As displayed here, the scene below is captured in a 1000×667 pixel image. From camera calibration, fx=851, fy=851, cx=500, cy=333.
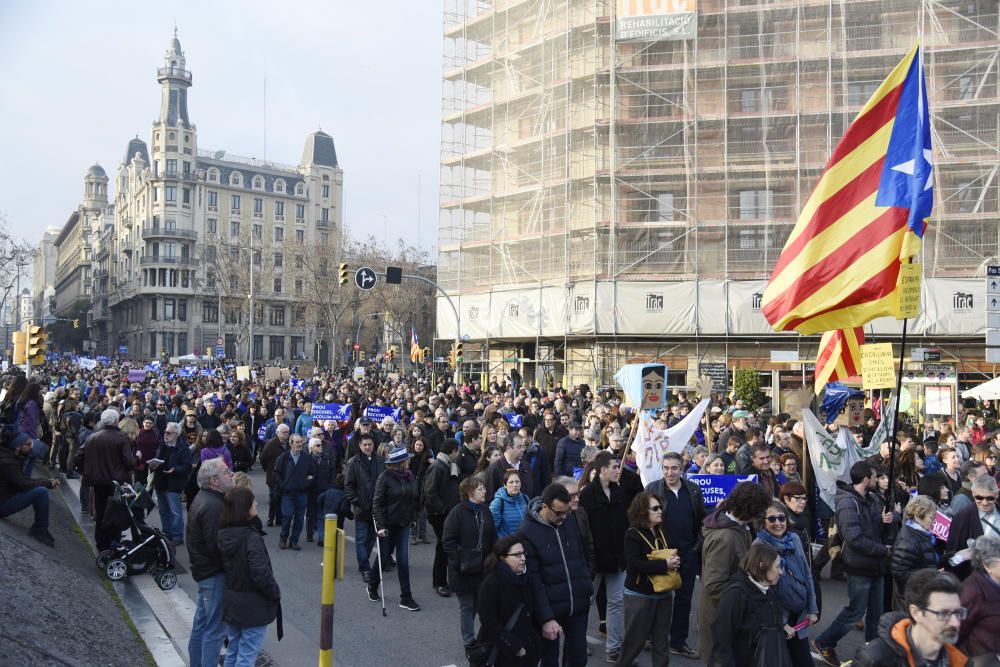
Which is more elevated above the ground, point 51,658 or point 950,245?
point 950,245

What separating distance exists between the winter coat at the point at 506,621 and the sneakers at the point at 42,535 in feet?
20.9

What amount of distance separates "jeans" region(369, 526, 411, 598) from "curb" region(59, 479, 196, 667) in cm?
194

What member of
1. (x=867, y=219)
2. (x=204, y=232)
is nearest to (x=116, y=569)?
(x=867, y=219)

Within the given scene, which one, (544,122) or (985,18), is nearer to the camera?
(985,18)

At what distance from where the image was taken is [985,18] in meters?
28.7

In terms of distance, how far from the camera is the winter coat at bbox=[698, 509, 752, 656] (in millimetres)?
5898

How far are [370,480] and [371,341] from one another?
256 ft

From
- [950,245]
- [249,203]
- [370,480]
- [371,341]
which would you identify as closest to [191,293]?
[249,203]

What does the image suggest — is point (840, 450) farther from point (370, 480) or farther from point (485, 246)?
point (485, 246)

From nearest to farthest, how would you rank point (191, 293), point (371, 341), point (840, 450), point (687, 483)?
point (687, 483) → point (840, 450) → point (371, 341) → point (191, 293)

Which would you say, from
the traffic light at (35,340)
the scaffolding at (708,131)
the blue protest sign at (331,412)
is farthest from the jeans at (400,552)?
the scaffolding at (708,131)

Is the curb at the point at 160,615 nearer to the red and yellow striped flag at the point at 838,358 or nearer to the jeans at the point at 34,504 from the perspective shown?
the jeans at the point at 34,504

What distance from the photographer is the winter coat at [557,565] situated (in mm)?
5930

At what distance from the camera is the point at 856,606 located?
22.8 feet
